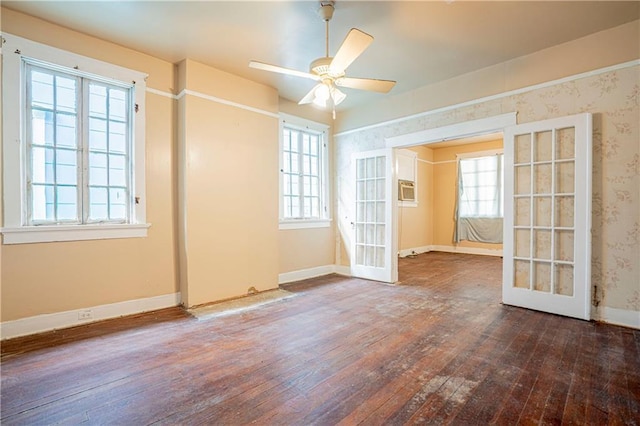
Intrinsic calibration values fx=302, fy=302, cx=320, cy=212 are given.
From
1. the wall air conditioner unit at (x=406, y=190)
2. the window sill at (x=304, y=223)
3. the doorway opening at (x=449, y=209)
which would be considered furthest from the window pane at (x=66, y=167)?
the wall air conditioner unit at (x=406, y=190)

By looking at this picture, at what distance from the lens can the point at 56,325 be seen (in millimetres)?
2873

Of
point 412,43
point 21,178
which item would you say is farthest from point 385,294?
point 21,178

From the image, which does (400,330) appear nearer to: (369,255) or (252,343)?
(252,343)

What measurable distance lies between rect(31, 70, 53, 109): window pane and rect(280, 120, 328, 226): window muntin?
2741mm

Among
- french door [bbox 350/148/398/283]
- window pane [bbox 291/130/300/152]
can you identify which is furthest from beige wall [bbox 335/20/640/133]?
window pane [bbox 291/130/300/152]

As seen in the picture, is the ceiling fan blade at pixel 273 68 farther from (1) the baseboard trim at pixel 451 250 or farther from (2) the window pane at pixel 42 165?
(1) the baseboard trim at pixel 451 250

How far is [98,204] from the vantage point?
3.19 metres

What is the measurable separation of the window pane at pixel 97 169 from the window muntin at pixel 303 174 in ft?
7.53

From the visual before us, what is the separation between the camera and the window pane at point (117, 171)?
129 inches

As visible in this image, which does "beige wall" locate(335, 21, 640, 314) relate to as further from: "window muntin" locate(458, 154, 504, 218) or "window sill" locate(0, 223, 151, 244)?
"window sill" locate(0, 223, 151, 244)

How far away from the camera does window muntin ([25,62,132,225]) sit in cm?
285

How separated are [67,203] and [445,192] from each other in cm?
802

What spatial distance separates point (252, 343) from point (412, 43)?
335 centimetres

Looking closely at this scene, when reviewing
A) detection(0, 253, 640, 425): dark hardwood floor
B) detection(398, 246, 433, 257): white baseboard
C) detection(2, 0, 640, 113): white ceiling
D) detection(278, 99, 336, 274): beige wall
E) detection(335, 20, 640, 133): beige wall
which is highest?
detection(2, 0, 640, 113): white ceiling
